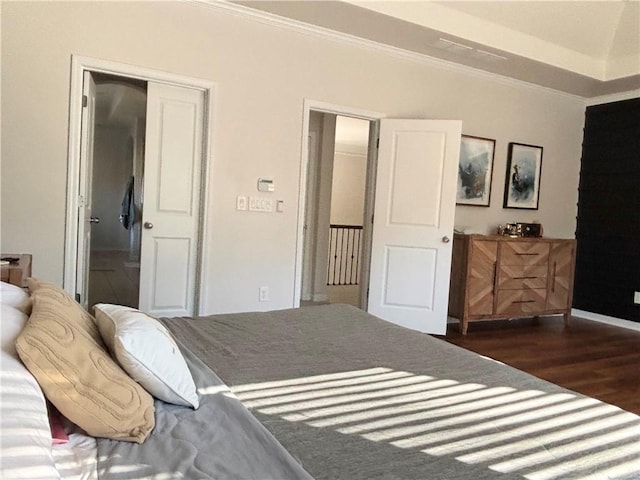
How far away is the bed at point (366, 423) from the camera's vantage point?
98cm

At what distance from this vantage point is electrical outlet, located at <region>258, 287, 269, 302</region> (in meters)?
4.11

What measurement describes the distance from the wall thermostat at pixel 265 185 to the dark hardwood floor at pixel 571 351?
219 centimetres

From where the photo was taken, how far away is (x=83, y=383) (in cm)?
104

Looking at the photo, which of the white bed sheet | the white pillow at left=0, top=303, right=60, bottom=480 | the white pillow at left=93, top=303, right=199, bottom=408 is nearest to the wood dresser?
the white pillow at left=93, top=303, right=199, bottom=408

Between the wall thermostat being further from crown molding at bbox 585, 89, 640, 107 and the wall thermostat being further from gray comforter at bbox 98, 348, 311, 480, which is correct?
crown molding at bbox 585, 89, 640, 107

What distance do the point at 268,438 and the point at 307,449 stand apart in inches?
3.6

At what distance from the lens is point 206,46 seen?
373cm

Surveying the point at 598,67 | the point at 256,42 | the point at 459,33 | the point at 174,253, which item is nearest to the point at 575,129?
the point at 598,67

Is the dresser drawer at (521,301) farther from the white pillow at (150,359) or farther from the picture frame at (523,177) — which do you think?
the white pillow at (150,359)

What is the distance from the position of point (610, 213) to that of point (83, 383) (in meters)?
6.17

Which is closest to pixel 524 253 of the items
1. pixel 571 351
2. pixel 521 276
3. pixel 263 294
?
pixel 521 276

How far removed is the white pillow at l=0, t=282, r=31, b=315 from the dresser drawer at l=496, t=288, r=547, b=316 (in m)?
4.44

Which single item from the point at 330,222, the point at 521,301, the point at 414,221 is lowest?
the point at 521,301

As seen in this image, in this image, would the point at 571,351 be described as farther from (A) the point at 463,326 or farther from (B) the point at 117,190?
(B) the point at 117,190
